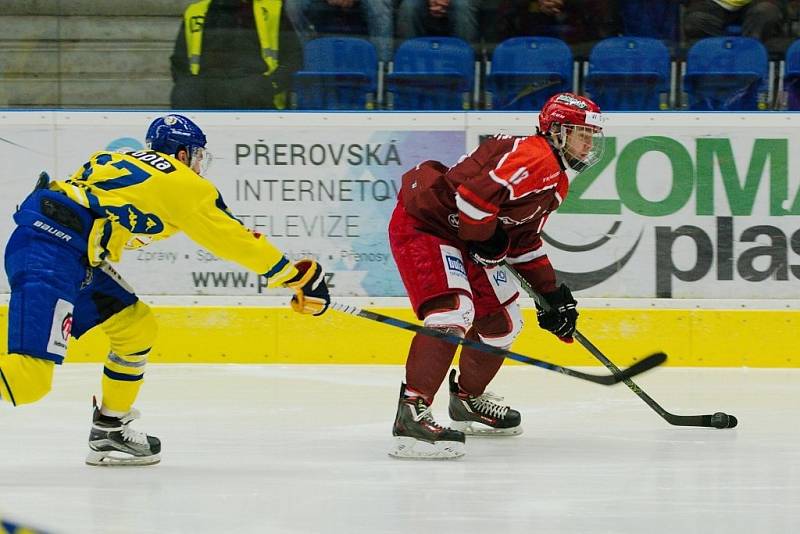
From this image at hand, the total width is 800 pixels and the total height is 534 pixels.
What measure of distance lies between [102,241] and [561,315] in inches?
58.3

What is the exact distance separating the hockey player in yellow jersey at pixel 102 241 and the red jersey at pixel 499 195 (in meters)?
0.55

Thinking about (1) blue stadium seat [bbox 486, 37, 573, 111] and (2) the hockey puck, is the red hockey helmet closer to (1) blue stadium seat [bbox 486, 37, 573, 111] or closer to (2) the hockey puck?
(2) the hockey puck

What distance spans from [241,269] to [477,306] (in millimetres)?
1936

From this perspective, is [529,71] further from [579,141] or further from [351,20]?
[579,141]

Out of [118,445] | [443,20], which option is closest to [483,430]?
[118,445]

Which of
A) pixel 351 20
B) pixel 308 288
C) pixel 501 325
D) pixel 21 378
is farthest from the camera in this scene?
pixel 351 20

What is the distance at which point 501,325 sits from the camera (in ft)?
13.7

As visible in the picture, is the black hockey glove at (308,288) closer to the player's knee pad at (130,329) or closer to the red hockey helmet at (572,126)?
the player's knee pad at (130,329)

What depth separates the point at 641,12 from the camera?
5945 mm

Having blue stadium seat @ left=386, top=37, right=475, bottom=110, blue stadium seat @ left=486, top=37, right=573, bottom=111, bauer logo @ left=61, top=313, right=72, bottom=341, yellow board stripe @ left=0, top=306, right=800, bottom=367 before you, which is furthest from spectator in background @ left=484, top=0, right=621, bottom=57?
bauer logo @ left=61, top=313, right=72, bottom=341

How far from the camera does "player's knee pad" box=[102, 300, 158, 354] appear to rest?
3.59 meters

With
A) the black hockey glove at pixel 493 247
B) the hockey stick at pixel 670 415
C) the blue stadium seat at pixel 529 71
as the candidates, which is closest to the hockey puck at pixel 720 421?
the hockey stick at pixel 670 415

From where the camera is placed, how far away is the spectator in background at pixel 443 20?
5.96 meters

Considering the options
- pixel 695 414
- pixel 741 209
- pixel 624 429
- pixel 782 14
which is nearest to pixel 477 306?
pixel 624 429
